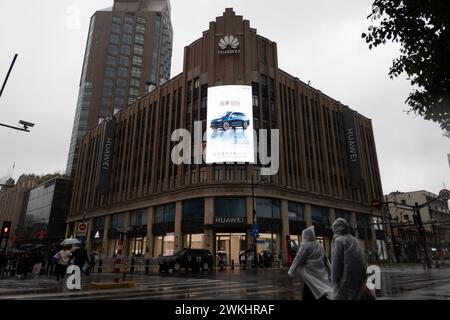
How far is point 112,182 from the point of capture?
5062 cm

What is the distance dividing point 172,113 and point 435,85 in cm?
3719

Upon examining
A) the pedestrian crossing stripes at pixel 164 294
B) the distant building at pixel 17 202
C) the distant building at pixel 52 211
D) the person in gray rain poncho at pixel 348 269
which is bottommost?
the pedestrian crossing stripes at pixel 164 294

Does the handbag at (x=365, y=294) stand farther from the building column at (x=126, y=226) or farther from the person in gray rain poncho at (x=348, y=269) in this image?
the building column at (x=126, y=226)

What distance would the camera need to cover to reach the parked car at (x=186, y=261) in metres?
23.9

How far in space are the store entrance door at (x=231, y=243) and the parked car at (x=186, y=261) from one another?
822cm

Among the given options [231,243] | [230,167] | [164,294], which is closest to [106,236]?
[231,243]

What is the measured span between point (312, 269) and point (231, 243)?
29816 mm

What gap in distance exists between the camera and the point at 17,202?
4183 inches

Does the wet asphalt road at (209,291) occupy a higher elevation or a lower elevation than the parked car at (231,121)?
lower

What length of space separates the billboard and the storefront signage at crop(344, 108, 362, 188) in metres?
20.3

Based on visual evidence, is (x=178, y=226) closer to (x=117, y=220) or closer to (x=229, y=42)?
(x=117, y=220)

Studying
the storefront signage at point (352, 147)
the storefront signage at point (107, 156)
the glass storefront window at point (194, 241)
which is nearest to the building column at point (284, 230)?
the glass storefront window at point (194, 241)
